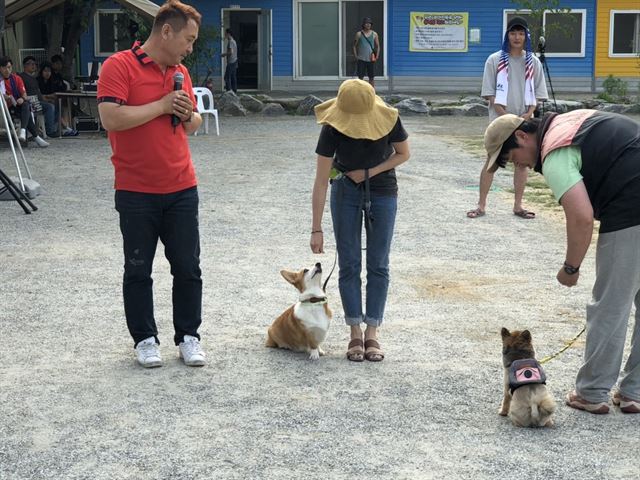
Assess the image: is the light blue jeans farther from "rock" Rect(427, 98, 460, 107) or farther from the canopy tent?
"rock" Rect(427, 98, 460, 107)

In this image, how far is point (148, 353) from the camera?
546 centimetres

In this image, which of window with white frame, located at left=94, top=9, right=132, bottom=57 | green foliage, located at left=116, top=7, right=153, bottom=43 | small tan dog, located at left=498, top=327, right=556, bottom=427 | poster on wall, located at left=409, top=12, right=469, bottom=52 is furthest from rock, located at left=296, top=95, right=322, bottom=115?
small tan dog, located at left=498, top=327, right=556, bottom=427

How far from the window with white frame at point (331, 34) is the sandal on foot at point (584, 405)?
28.1 m

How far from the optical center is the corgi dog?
5.51 m

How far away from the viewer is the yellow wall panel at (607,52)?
32.0 metres

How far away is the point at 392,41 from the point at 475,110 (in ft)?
27.0

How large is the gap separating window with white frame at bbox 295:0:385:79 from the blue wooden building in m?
0.03

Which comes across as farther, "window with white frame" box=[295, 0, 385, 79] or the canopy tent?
"window with white frame" box=[295, 0, 385, 79]

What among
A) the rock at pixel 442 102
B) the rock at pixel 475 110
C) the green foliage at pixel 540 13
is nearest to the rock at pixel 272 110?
the rock at pixel 442 102

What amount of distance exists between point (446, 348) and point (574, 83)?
28035 mm

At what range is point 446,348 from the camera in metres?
5.84

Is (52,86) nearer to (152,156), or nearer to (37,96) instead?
(37,96)

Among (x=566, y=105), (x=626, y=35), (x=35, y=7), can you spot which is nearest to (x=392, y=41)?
(x=626, y=35)

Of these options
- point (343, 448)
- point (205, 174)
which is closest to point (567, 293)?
point (343, 448)
